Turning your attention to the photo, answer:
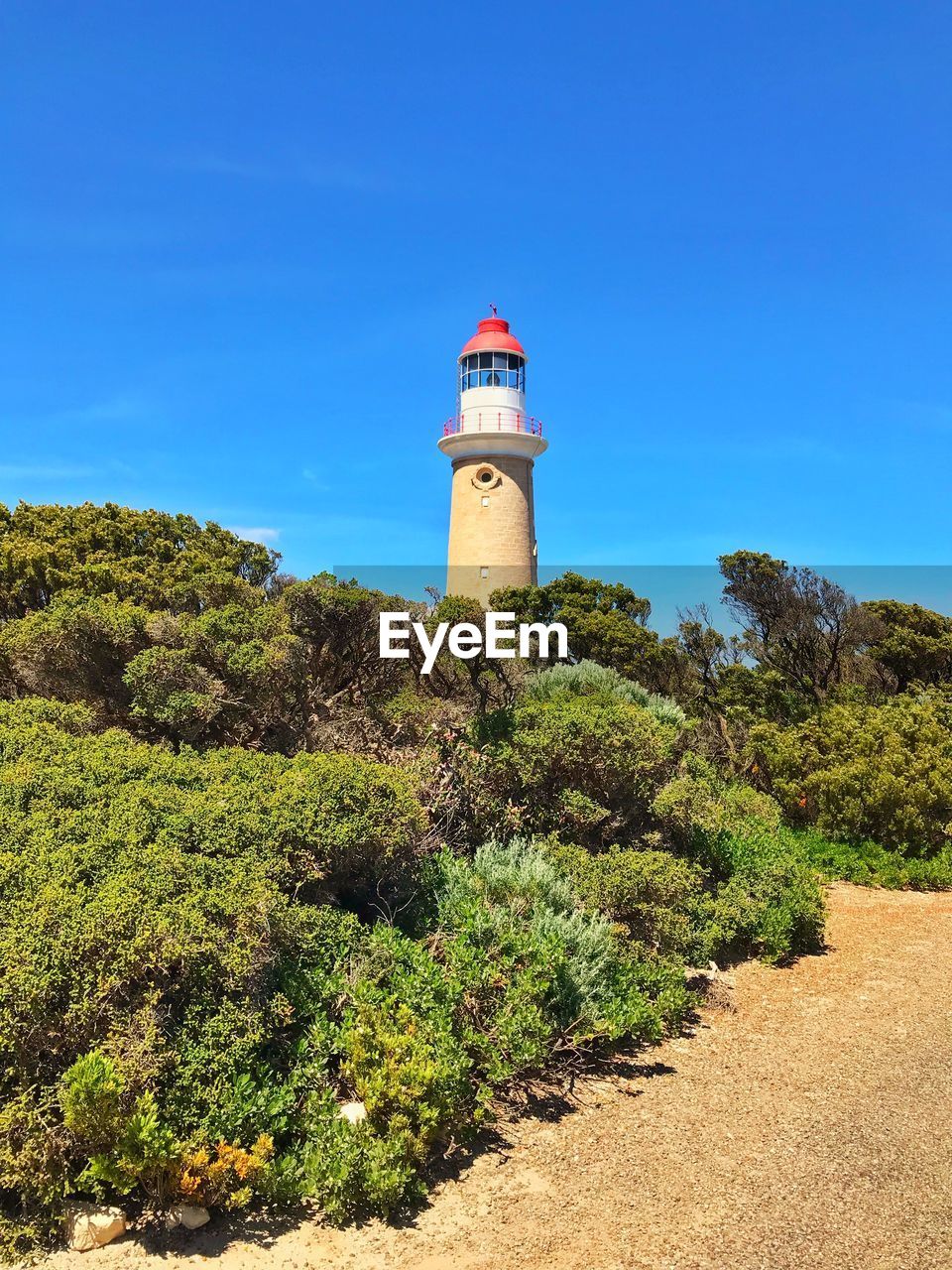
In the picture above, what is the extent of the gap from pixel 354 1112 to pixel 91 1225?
1.39 m

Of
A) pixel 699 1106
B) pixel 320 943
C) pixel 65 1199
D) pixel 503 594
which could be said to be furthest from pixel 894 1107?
pixel 503 594

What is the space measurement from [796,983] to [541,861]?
270 cm

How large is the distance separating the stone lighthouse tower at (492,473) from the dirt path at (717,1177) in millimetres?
17749

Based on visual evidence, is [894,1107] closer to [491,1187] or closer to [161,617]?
[491,1187]

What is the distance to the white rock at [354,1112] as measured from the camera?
4.96 meters

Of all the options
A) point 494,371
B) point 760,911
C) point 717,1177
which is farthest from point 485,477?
point 717,1177

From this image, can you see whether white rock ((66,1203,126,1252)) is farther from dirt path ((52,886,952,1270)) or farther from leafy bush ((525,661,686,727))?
leafy bush ((525,661,686,727))

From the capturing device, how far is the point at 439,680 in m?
11.6

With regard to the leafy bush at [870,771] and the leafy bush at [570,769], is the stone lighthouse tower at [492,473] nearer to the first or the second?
the leafy bush at [870,771]

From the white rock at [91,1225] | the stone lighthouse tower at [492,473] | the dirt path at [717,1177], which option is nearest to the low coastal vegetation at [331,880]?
the white rock at [91,1225]

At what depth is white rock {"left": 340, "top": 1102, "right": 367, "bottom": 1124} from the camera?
16.3 ft

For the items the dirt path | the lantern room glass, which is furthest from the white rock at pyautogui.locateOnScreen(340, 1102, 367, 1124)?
the lantern room glass

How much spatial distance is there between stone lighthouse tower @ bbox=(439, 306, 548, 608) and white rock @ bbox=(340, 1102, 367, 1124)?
19.0m

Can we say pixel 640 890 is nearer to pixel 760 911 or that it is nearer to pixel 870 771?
pixel 760 911
